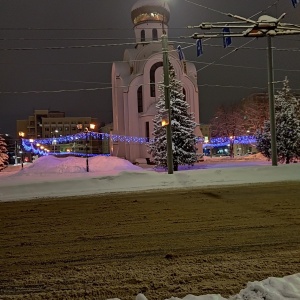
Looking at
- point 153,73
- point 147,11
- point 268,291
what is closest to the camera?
point 268,291

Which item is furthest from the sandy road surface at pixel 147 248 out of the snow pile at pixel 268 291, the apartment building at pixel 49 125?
the apartment building at pixel 49 125

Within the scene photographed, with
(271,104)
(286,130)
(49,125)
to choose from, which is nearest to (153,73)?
(286,130)

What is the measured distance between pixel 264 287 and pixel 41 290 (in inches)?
108

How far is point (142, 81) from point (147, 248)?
41472 mm

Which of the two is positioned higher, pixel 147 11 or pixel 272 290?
pixel 147 11

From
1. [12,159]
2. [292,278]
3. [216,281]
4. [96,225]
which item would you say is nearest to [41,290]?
[216,281]

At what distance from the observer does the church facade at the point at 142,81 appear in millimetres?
46562

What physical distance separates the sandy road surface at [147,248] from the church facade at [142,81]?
114 feet

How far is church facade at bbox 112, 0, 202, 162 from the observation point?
46562 mm

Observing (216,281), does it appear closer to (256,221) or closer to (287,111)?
(256,221)

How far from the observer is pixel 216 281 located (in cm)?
504

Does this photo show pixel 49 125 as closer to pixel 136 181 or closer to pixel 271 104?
pixel 271 104

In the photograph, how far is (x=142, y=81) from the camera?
154 ft

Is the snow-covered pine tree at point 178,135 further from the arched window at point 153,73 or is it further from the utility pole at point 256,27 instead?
the arched window at point 153,73
